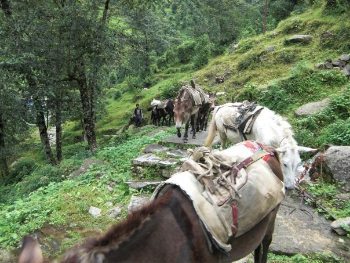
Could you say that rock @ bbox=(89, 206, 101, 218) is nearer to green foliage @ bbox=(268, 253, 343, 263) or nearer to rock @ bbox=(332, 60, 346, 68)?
green foliage @ bbox=(268, 253, 343, 263)

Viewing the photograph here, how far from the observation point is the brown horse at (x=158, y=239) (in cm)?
262

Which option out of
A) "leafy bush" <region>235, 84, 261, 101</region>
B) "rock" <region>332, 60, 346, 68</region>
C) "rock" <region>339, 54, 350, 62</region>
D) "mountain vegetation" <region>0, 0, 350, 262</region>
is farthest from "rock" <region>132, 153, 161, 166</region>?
"rock" <region>339, 54, 350, 62</region>

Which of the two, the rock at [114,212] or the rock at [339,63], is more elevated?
the rock at [339,63]

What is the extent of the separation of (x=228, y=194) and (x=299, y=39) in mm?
17221

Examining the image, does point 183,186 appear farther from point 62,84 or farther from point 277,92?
point 62,84

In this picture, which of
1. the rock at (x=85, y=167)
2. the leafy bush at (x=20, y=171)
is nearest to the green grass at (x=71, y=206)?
the rock at (x=85, y=167)

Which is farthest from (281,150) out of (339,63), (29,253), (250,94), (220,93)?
(220,93)

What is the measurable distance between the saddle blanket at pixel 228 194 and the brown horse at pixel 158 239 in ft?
→ 0.27

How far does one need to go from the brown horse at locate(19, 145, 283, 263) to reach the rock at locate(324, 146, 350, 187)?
18.2 feet

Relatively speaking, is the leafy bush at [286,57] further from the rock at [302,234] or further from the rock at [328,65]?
the rock at [302,234]

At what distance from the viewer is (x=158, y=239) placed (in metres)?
2.87

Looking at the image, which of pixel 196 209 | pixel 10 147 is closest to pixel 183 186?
pixel 196 209

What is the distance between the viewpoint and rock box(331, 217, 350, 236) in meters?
6.23

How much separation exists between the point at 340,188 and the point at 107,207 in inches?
189
